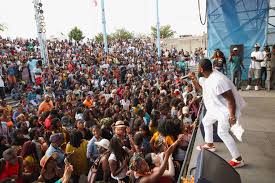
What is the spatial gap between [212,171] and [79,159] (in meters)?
2.59

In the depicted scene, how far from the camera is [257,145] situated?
14.6 ft

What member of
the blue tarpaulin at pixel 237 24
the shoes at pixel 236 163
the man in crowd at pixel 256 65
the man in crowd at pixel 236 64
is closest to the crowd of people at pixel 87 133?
the shoes at pixel 236 163

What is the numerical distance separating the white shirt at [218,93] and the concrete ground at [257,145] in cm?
74

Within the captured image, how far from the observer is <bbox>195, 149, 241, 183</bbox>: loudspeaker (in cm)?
246

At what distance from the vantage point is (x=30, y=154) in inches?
185

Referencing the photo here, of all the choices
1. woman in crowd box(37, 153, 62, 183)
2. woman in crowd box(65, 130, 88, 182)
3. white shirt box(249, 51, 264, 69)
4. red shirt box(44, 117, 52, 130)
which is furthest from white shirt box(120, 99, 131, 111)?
woman in crowd box(37, 153, 62, 183)

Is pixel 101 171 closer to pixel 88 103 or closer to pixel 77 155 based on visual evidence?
pixel 77 155

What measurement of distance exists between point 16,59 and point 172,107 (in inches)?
475

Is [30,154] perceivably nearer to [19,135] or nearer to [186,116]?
[19,135]

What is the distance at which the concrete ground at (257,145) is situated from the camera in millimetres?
3547

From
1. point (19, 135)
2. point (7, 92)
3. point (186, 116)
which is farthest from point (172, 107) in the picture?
point (7, 92)

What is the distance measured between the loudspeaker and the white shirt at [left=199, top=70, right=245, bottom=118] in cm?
101

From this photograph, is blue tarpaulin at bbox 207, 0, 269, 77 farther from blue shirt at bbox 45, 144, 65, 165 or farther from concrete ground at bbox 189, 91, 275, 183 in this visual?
blue shirt at bbox 45, 144, 65, 165

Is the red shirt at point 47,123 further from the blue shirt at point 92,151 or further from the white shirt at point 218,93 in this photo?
the white shirt at point 218,93
